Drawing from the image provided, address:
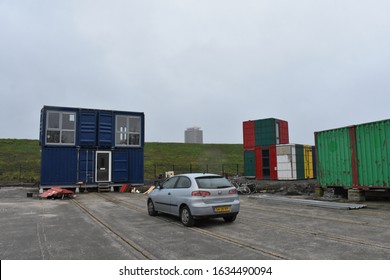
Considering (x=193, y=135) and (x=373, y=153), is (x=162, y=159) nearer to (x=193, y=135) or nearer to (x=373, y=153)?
(x=373, y=153)

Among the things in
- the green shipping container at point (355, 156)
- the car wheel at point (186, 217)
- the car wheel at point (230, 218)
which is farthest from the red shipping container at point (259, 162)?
the car wheel at point (186, 217)

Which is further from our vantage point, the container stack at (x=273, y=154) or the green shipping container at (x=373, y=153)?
the container stack at (x=273, y=154)

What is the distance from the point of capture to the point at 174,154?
58.5 meters

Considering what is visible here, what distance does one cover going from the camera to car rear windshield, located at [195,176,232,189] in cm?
863

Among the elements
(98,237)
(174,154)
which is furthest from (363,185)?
(174,154)

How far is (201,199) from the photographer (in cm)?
838

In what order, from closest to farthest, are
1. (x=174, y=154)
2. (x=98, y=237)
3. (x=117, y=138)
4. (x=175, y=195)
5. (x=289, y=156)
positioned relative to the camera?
(x=98, y=237) < (x=175, y=195) < (x=117, y=138) < (x=289, y=156) < (x=174, y=154)

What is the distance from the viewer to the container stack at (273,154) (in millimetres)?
24953

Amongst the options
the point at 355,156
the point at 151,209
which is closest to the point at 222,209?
the point at 151,209

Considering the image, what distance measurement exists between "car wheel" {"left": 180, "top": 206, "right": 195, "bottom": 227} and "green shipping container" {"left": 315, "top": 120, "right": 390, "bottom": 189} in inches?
376

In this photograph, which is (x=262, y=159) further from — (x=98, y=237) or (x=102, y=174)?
(x=98, y=237)

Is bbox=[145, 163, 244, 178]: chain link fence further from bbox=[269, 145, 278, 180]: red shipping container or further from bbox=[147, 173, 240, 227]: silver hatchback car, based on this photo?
bbox=[147, 173, 240, 227]: silver hatchback car

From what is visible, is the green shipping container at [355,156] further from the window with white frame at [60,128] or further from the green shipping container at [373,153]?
the window with white frame at [60,128]

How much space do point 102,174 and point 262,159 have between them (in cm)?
1361
